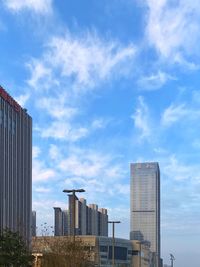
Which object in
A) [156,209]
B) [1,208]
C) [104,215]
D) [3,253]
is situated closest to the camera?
[3,253]

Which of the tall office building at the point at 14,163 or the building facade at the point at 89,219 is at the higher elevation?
the tall office building at the point at 14,163

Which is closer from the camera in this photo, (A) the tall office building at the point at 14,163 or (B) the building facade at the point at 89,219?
(B) the building facade at the point at 89,219

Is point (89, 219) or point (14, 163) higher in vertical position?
point (14, 163)

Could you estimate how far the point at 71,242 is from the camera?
35281 millimetres

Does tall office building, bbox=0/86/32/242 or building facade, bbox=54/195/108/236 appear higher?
tall office building, bbox=0/86/32/242

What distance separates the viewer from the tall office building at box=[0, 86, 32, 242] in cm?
10794

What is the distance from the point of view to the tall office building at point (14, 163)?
354ft

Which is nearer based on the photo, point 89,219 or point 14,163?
point 14,163

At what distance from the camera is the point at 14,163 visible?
116 metres

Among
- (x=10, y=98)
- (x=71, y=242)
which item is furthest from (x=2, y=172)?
(x=71, y=242)

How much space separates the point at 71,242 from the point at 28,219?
85.2m

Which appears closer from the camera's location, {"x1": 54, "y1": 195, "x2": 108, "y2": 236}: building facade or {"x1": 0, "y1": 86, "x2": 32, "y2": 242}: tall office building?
{"x1": 54, "y1": 195, "x2": 108, "y2": 236}: building facade

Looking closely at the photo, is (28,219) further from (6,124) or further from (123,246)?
(123,246)

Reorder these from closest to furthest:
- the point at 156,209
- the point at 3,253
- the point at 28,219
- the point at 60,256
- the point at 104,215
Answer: the point at 3,253, the point at 60,256, the point at 28,219, the point at 104,215, the point at 156,209
